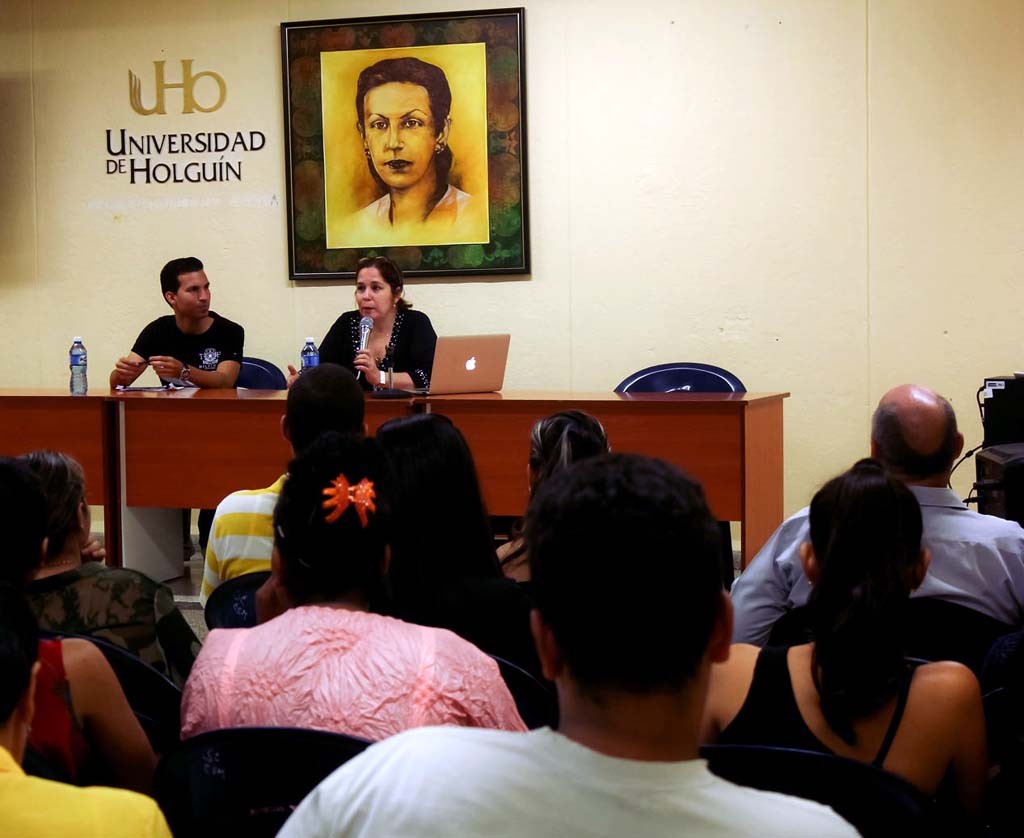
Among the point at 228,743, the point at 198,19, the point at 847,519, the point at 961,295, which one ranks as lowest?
the point at 228,743

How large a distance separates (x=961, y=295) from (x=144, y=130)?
14.2 ft

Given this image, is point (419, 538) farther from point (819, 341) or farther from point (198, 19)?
point (198, 19)

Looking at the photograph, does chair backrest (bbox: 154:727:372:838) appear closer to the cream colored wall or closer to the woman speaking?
the woman speaking

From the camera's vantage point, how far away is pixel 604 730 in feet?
2.94

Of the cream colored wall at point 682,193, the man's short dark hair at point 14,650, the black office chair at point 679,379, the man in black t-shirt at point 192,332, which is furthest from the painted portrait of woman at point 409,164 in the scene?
the man's short dark hair at point 14,650

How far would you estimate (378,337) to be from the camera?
534 centimetres

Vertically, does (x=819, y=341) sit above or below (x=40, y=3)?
below

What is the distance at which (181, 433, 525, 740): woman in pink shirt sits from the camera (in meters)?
1.42

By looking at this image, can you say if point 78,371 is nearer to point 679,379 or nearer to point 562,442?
point 679,379

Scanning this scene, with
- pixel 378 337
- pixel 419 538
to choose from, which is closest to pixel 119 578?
pixel 419 538

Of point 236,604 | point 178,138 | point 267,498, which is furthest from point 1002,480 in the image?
point 178,138

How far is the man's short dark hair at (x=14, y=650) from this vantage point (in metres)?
1.12

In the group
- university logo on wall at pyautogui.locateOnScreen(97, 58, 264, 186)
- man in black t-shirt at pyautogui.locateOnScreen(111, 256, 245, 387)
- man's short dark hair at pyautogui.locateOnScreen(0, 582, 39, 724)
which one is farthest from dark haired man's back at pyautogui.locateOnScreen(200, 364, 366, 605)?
university logo on wall at pyautogui.locateOnScreen(97, 58, 264, 186)

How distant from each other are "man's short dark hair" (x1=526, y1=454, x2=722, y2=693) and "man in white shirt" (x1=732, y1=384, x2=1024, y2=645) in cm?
120
